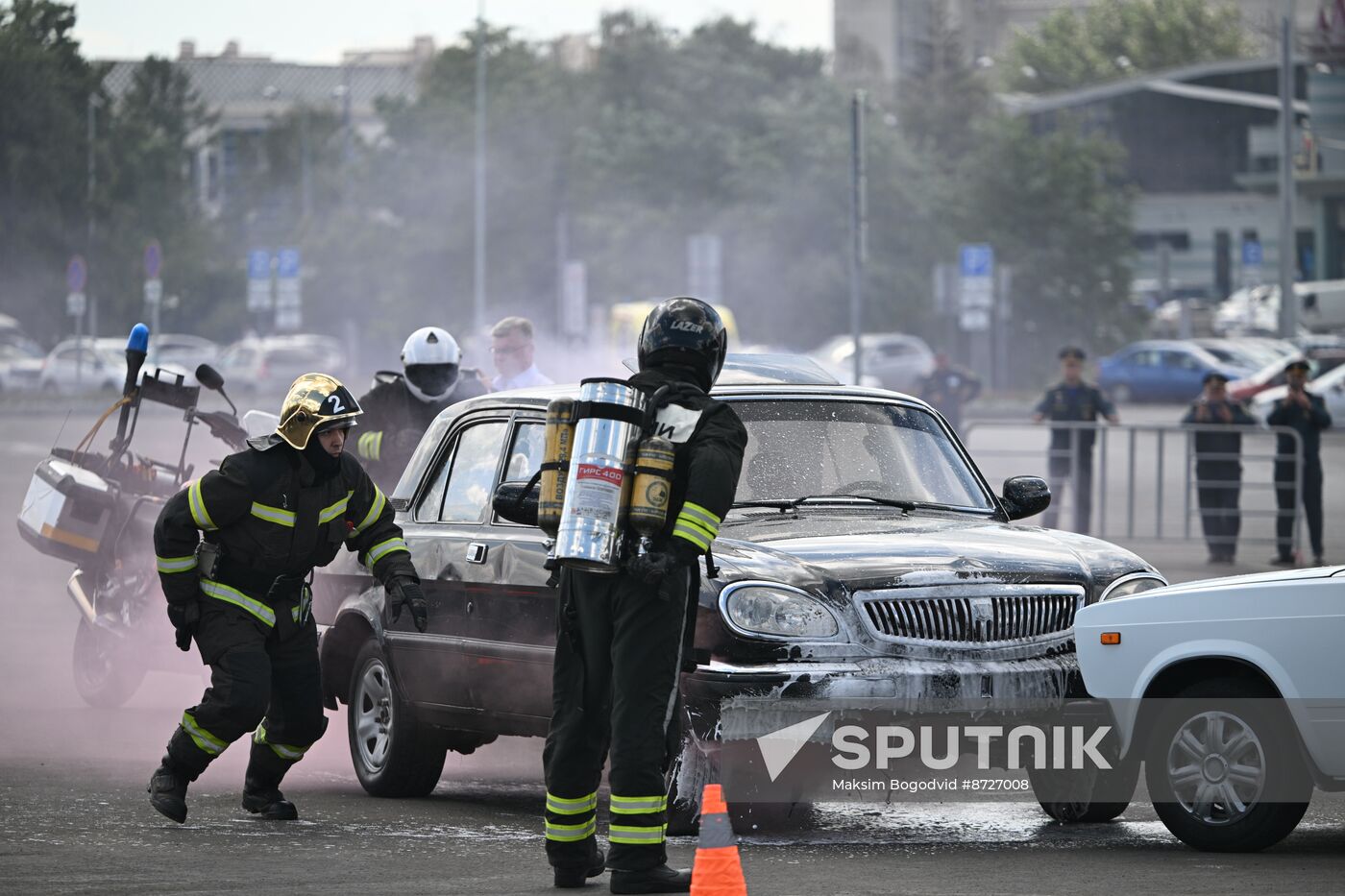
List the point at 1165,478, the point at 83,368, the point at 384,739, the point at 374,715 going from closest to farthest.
A: the point at 384,739 < the point at 374,715 < the point at 1165,478 < the point at 83,368

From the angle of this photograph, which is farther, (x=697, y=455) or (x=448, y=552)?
(x=448, y=552)

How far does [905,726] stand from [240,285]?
197ft

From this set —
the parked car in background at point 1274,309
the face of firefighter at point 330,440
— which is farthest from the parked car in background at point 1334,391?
the face of firefighter at point 330,440

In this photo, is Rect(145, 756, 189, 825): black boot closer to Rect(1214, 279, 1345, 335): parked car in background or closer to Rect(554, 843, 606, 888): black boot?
Rect(554, 843, 606, 888): black boot

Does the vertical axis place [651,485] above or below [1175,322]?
below

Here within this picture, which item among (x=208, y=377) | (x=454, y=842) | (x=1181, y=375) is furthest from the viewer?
(x=1181, y=375)

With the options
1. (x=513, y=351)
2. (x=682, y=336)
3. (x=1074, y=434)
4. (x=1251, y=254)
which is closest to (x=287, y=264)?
(x=1074, y=434)

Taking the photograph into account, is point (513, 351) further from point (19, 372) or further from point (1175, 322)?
point (1175, 322)

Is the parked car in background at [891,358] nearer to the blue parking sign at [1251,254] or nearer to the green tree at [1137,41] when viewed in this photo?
the blue parking sign at [1251,254]

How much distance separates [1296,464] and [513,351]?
832 centimetres

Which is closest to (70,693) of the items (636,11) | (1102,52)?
(636,11)

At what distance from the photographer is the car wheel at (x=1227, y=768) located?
6973 millimetres

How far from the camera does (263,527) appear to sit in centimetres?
780

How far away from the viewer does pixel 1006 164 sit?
193ft
